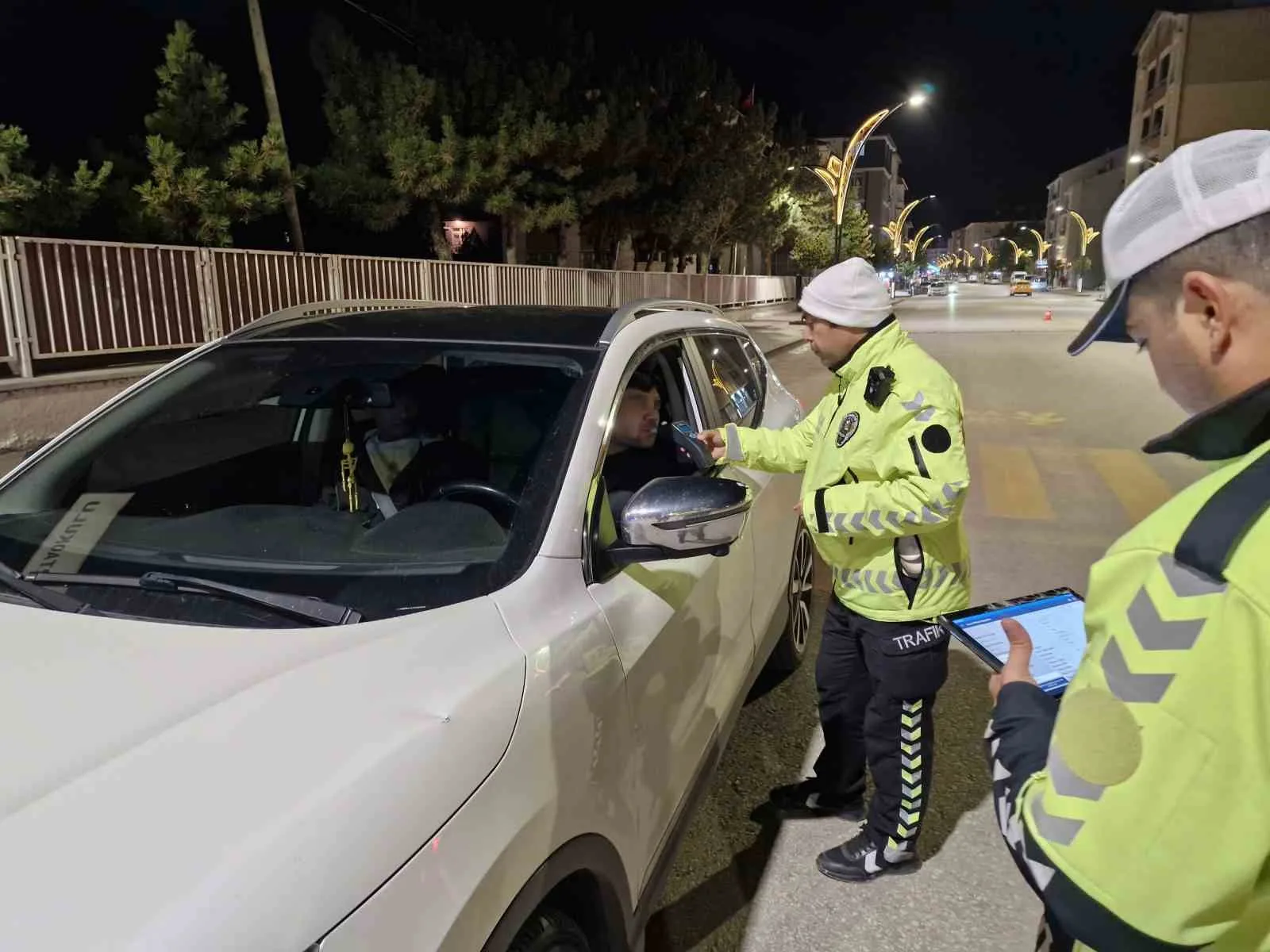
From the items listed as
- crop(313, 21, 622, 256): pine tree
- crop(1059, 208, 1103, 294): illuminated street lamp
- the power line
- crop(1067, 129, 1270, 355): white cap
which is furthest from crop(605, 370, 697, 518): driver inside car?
crop(1059, 208, 1103, 294): illuminated street lamp

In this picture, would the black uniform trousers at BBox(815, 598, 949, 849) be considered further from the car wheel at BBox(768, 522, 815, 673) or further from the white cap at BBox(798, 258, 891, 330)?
the car wheel at BBox(768, 522, 815, 673)

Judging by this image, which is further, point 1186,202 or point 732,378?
point 732,378

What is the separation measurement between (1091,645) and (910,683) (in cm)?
160

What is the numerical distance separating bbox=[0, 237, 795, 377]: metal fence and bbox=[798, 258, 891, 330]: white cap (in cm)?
383

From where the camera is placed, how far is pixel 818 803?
9.98 ft

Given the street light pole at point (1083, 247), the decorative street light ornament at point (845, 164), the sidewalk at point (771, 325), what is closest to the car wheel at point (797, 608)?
the sidewalk at point (771, 325)

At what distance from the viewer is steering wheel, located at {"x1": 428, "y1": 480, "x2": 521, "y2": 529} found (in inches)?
83.0

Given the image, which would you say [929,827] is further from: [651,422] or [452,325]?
[452,325]

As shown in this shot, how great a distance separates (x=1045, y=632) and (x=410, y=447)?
1725mm

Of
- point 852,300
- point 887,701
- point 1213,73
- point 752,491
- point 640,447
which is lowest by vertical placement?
point 887,701

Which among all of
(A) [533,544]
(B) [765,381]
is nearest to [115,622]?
(A) [533,544]

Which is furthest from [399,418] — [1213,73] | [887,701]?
[1213,73]

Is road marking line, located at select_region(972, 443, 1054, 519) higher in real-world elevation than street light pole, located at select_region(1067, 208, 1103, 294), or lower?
lower

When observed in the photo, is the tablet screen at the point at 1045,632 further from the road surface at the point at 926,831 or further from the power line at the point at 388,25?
the power line at the point at 388,25
